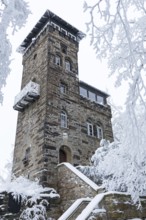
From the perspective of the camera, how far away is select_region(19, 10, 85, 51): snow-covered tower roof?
2097cm

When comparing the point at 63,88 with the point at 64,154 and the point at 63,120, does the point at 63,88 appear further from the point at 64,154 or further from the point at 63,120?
the point at 64,154

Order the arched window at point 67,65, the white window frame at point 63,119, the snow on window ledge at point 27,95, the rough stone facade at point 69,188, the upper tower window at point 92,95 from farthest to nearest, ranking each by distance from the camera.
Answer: the upper tower window at point 92,95 < the arched window at point 67,65 < the snow on window ledge at point 27,95 < the white window frame at point 63,119 < the rough stone facade at point 69,188

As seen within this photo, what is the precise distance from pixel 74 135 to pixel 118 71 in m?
12.3

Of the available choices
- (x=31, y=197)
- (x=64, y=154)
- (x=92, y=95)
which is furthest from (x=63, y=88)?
(x=31, y=197)

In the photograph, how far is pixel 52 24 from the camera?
21.0 metres

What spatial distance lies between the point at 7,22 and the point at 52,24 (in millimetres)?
17751

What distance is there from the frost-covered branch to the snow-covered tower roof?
17301mm

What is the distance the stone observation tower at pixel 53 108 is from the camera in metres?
16.0

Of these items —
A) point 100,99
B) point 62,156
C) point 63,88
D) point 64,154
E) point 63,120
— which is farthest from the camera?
point 100,99

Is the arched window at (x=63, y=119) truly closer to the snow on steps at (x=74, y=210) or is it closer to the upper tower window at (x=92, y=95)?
the upper tower window at (x=92, y=95)

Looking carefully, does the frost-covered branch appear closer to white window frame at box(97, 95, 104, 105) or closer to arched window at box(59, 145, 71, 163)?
arched window at box(59, 145, 71, 163)

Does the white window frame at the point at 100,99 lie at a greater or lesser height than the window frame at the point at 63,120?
greater

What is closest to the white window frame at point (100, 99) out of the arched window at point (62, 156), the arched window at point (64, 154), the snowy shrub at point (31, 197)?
the arched window at point (64, 154)

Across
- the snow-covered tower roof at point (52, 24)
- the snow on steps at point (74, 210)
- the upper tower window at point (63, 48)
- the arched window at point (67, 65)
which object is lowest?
the snow on steps at point (74, 210)
